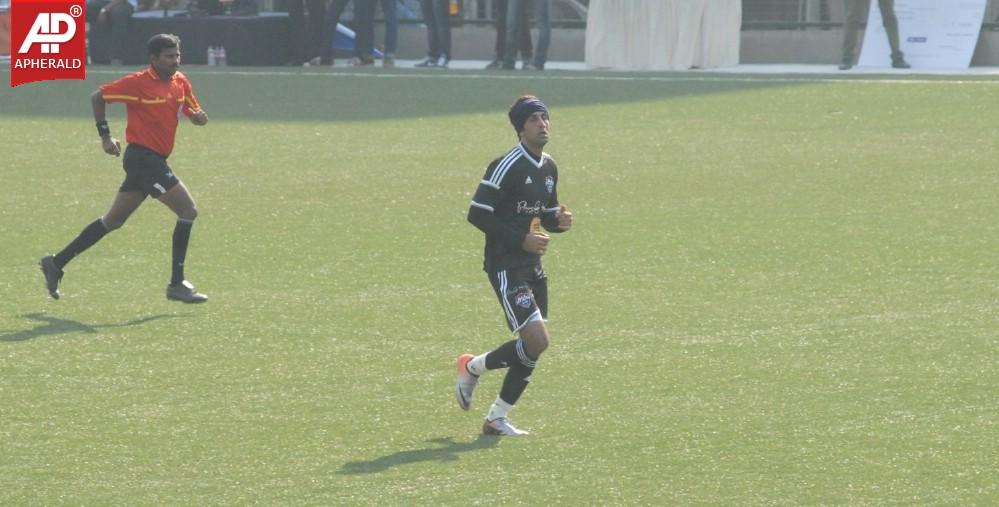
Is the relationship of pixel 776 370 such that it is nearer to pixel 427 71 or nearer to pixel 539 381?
pixel 539 381

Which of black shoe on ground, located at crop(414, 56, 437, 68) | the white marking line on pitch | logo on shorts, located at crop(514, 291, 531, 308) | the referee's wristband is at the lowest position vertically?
black shoe on ground, located at crop(414, 56, 437, 68)

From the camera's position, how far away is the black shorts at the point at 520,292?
8594 millimetres

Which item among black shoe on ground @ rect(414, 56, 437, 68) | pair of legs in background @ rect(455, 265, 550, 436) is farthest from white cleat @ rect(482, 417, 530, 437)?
black shoe on ground @ rect(414, 56, 437, 68)

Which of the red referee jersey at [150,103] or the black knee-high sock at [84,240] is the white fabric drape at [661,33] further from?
the black knee-high sock at [84,240]

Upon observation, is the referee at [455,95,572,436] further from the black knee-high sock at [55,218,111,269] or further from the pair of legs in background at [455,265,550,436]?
the black knee-high sock at [55,218,111,269]

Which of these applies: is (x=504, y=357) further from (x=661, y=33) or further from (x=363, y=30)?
(x=363, y=30)

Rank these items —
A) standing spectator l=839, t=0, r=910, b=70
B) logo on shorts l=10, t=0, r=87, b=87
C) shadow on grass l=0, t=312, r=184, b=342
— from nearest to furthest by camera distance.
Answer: shadow on grass l=0, t=312, r=184, b=342
standing spectator l=839, t=0, r=910, b=70
logo on shorts l=10, t=0, r=87, b=87

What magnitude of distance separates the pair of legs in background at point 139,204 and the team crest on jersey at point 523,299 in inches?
172

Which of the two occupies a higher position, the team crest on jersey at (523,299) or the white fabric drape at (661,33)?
the team crest on jersey at (523,299)

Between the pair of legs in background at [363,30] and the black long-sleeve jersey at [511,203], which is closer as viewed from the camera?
the black long-sleeve jersey at [511,203]

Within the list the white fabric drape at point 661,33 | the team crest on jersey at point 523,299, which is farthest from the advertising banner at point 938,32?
the team crest on jersey at point 523,299

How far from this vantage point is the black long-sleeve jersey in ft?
28.3

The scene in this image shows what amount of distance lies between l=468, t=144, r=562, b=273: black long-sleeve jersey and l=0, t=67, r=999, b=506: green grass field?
0.97 metres

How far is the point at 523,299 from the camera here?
8.62 meters
